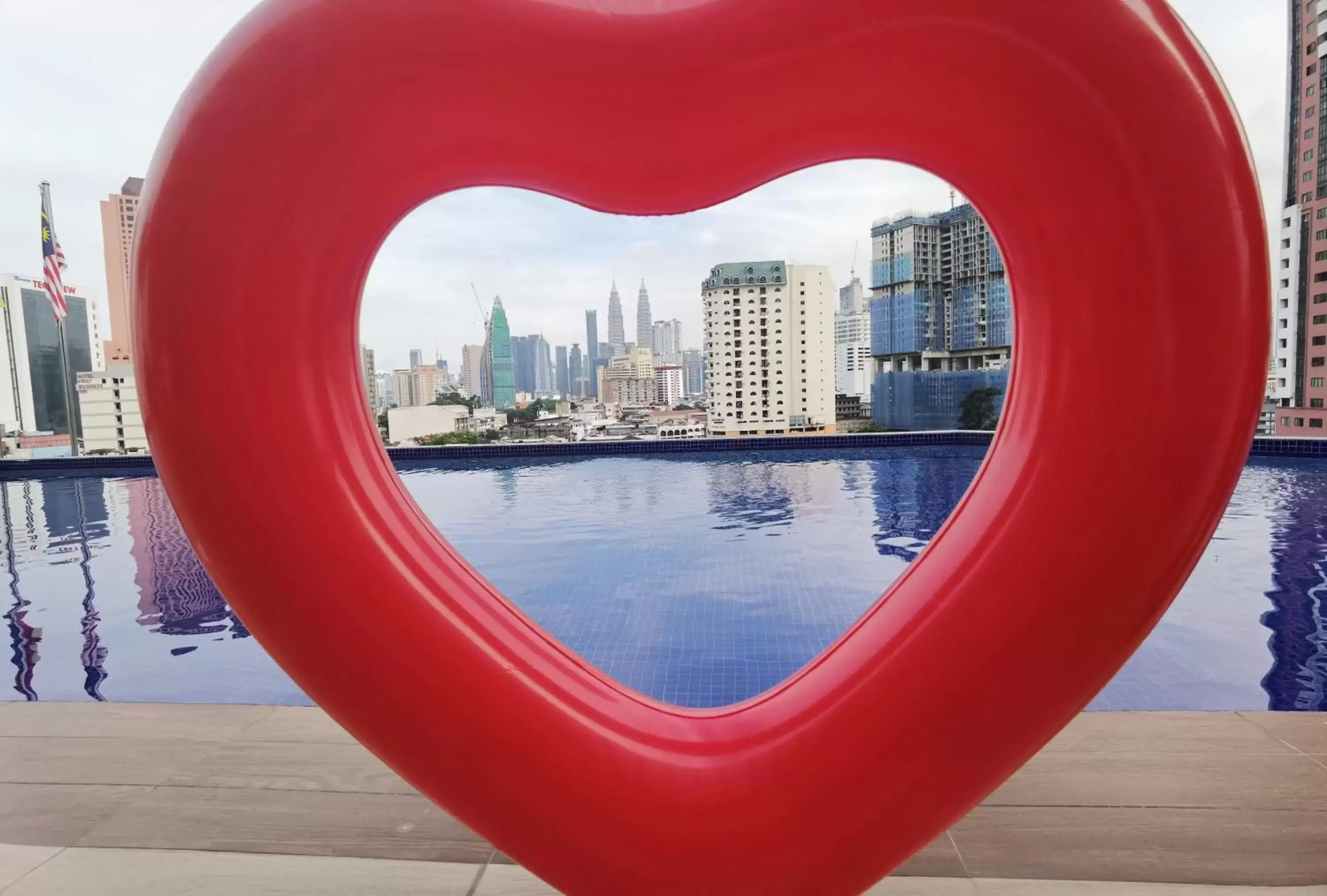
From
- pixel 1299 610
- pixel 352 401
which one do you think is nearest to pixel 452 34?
pixel 352 401

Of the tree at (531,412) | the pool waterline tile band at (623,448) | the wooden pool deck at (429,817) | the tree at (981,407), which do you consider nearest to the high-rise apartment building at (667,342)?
the tree at (531,412)

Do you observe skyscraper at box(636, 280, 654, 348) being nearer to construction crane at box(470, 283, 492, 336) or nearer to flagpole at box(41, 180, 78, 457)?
construction crane at box(470, 283, 492, 336)

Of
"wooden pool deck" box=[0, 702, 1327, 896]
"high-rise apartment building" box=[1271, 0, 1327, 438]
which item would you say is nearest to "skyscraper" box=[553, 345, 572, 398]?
"high-rise apartment building" box=[1271, 0, 1327, 438]

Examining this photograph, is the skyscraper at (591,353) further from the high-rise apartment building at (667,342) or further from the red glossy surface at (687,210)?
the red glossy surface at (687,210)

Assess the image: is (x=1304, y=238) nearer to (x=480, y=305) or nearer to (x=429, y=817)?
(x=429, y=817)

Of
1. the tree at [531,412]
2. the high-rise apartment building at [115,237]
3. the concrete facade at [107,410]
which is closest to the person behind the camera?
the high-rise apartment building at [115,237]

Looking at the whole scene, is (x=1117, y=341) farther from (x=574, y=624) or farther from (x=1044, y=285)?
(x=574, y=624)
